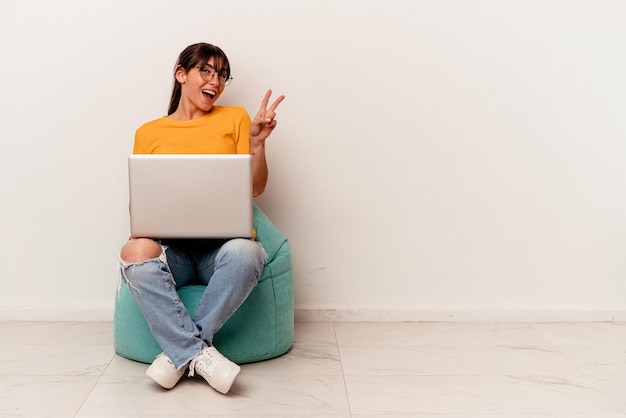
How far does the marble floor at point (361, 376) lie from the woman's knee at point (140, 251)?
1.26ft

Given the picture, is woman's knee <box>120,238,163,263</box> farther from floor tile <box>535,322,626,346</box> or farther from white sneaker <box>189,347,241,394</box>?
floor tile <box>535,322,626,346</box>

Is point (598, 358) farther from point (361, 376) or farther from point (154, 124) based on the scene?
point (154, 124)

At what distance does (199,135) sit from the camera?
8.57 ft

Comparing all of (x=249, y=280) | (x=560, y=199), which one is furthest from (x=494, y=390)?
(x=560, y=199)

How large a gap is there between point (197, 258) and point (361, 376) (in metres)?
0.66

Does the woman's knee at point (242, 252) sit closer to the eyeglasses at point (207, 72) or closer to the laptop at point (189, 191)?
the laptop at point (189, 191)

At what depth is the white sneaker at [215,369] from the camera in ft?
7.14

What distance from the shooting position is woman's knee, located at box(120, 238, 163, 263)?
89.7 inches

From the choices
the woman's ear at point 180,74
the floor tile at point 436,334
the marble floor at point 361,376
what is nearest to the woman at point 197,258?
the woman's ear at point 180,74

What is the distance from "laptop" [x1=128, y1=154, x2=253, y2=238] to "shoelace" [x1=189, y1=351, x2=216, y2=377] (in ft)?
1.18

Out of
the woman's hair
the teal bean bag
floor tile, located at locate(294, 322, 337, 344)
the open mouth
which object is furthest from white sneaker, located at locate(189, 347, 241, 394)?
the woman's hair

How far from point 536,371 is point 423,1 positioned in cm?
142

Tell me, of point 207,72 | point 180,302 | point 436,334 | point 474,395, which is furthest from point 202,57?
point 474,395

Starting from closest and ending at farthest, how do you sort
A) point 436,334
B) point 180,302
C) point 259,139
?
point 180,302, point 259,139, point 436,334
